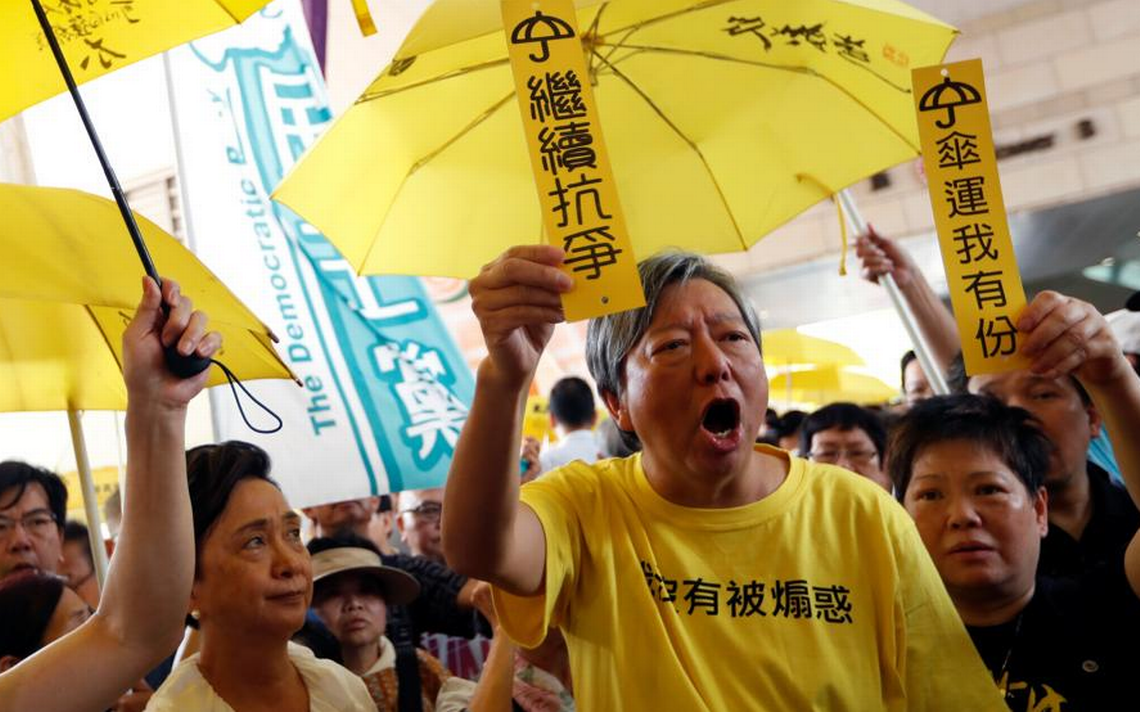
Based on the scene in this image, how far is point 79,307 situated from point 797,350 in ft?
19.3

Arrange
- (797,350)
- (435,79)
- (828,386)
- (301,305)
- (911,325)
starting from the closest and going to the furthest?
(435,79)
(911,325)
(301,305)
(797,350)
(828,386)

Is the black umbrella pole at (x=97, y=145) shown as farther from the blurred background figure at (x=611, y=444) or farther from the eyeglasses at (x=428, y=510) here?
the eyeglasses at (x=428, y=510)

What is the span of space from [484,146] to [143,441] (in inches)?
56.7

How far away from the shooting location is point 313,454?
3.48 meters

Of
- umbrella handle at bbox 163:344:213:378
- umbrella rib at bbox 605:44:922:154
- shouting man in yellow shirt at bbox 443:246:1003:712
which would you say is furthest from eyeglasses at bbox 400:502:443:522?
umbrella handle at bbox 163:344:213:378

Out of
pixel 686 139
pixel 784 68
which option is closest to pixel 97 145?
pixel 686 139

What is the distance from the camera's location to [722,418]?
1780 millimetres

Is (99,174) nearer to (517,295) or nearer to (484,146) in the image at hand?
(484,146)

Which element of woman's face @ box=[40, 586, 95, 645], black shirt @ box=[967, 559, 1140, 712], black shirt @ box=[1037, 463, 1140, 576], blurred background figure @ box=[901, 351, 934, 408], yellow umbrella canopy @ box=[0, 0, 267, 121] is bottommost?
black shirt @ box=[967, 559, 1140, 712]

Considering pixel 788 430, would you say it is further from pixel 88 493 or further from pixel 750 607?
pixel 750 607

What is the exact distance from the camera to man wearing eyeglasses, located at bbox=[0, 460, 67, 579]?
3.24 meters

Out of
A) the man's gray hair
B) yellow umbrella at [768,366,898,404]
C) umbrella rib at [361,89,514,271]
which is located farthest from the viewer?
yellow umbrella at [768,366,898,404]

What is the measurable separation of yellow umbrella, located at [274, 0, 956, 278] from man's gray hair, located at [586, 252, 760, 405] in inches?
35.7

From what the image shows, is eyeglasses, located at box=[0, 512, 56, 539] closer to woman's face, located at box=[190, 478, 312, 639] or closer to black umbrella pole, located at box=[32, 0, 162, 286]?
woman's face, located at box=[190, 478, 312, 639]
